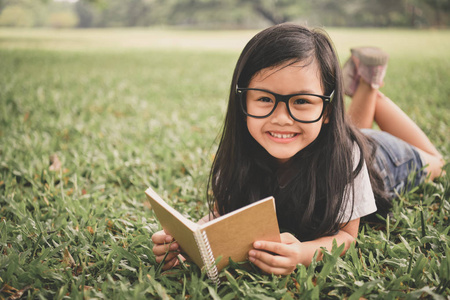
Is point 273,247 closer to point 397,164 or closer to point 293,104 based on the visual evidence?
point 293,104

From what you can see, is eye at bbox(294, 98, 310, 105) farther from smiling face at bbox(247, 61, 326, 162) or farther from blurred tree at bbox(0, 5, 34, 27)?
blurred tree at bbox(0, 5, 34, 27)

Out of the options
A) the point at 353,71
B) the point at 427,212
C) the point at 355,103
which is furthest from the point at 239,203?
the point at 353,71

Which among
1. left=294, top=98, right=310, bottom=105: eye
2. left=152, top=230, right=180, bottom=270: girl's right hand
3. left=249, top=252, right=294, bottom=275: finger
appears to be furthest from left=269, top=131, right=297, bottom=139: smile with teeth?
left=152, top=230, right=180, bottom=270: girl's right hand

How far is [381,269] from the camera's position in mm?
1616

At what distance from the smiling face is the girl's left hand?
0.36m

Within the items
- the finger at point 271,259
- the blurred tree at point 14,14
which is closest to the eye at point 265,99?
the finger at point 271,259

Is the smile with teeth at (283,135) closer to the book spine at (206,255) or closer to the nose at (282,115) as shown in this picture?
the nose at (282,115)

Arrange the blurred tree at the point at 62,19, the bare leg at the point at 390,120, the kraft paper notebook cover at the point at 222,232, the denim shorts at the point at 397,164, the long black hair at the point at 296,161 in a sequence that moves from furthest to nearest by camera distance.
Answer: the blurred tree at the point at 62,19 → the bare leg at the point at 390,120 → the denim shorts at the point at 397,164 → the long black hair at the point at 296,161 → the kraft paper notebook cover at the point at 222,232

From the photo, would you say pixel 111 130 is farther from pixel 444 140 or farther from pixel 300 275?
pixel 444 140

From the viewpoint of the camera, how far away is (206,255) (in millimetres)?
1354

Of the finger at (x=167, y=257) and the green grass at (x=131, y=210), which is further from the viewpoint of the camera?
the finger at (x=167, y=257)

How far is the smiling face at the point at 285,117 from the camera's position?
1.45m

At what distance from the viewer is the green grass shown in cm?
147

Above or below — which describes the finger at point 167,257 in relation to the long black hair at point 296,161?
below
